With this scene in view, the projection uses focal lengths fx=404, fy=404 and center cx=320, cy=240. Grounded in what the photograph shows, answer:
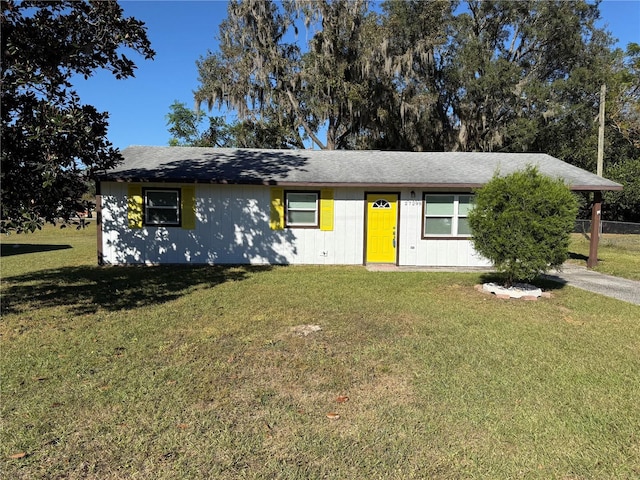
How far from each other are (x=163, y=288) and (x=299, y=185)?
4.61 metres

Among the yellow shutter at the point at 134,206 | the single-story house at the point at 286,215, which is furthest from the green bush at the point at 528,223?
the yellow shutter at the point at 134,206

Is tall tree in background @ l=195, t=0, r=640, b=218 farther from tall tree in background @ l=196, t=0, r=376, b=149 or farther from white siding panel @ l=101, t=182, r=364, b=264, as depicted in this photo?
white siding panel @ l=101, t=182, r=364, b=264

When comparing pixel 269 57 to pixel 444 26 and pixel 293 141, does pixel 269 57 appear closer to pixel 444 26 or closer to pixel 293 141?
pixel 293 141

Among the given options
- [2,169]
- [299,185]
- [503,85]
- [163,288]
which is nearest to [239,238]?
[299,185]

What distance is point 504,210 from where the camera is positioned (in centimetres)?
746

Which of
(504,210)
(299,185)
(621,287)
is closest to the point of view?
(504,210)

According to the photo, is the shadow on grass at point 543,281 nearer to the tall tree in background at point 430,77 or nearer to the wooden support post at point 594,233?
the wooden support post at point 594,233

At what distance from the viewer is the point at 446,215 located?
11641 millimetres

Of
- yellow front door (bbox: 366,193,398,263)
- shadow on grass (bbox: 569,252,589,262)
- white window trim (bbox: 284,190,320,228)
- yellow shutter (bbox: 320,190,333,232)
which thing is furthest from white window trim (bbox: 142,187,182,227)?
shadow on grass (bbox: 569,252,589,262)

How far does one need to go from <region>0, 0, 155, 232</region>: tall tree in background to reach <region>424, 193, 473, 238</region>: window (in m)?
8.14

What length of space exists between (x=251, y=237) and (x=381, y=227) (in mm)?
3754

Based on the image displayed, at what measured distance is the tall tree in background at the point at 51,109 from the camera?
5543 mm

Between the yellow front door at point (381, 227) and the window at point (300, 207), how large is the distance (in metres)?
1.58

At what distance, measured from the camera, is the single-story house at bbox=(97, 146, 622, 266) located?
11.1m
